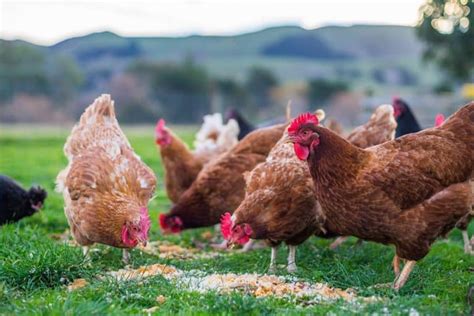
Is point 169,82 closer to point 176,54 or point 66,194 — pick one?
point 176,54

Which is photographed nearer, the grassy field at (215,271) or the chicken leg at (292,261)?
the grassy field at (215,271)

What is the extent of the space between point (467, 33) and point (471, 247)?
21.9m

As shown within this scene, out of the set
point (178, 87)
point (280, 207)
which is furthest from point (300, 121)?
point (178, 87)

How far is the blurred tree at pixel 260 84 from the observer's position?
45281 millimetres

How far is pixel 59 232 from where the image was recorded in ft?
28.7

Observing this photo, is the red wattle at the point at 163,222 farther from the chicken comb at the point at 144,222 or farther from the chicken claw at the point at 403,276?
the chicken claw at the point at 403,276

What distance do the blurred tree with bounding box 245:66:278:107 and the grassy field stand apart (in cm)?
3701

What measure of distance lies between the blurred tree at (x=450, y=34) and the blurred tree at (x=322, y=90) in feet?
44.1

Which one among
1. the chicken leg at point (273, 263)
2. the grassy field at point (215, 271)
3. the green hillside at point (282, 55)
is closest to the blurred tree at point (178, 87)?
the green hillside at point (282, 55)

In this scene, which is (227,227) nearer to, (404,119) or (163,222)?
(163,222)

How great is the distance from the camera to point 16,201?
8578 mm

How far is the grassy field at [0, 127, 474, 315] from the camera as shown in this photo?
179 inches

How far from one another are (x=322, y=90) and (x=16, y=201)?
36.3 meters

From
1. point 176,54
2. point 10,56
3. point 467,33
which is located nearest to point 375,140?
point 467,33
